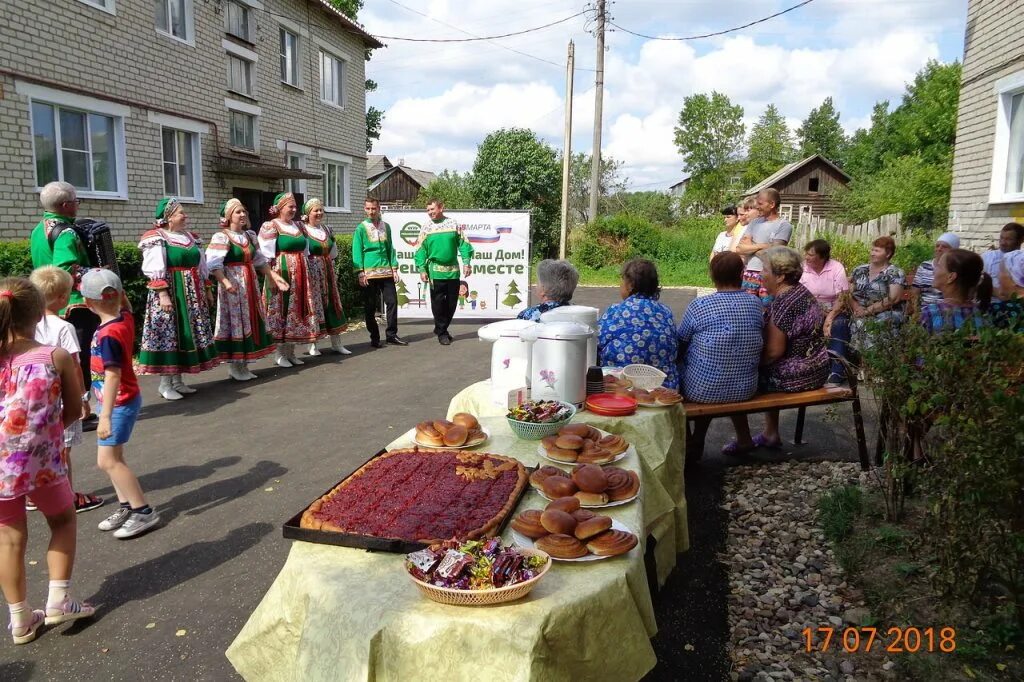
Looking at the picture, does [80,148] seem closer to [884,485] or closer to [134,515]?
[134,515]

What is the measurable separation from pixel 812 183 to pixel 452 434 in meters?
54.4

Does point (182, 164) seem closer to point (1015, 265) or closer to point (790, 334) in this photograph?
point (790, 334)

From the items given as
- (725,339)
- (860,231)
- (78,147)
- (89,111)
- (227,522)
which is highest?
(89,111)

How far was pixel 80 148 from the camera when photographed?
492 inches

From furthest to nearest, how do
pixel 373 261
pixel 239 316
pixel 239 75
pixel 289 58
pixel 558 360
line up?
1. pixel 289 58
2. pixel 239 75
3. pixel 373 261
4. pixel 239 316
5. pixel 558 360

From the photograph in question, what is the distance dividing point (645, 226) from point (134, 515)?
84.4 feet

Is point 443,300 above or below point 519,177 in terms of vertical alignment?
below

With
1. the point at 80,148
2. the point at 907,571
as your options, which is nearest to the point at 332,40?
the point at 80,148

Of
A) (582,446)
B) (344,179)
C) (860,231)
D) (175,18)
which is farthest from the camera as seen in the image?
(344,179)

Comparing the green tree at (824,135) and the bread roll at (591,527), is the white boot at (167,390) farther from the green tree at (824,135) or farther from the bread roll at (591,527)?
the green tree at (824,135)

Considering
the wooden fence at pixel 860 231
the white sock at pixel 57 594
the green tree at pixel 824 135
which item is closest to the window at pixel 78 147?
the white sock at pixel 57 594

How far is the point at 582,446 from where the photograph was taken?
292 cm

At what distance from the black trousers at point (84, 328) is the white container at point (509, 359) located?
418 centimetres
